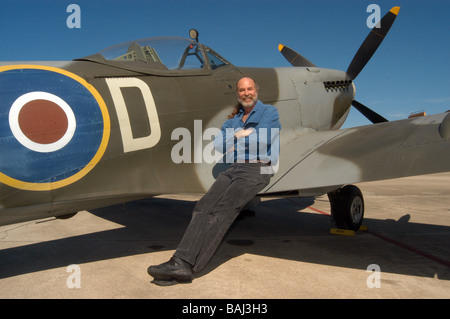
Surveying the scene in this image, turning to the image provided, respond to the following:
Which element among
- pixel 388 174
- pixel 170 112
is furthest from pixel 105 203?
pixel 388 174

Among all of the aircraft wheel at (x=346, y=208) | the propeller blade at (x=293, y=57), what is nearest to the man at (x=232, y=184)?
the aircraft wheel at (x=346, y=208)

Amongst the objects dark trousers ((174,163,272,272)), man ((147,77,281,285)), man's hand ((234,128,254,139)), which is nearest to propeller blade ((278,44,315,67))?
man ((147,77,281,285))

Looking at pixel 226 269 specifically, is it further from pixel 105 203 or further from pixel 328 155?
pixel 328 155

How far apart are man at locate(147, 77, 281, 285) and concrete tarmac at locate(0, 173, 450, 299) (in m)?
0.20

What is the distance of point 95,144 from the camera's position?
3.44 meters

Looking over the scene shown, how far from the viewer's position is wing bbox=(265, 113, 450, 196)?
340 cm

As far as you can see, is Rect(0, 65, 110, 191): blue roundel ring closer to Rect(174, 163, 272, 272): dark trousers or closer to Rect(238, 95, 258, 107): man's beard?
Rect(174, 163, 272, 272): dark trousers

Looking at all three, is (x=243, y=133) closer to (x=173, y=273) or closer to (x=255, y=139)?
(x=255, y=139)

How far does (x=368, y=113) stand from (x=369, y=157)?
448 cm

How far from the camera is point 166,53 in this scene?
4.62 m

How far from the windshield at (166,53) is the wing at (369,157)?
1716 mm

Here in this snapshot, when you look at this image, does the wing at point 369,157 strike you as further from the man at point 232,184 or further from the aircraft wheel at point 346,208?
the aircraft wheel at point 346,208

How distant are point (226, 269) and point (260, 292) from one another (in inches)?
27.5

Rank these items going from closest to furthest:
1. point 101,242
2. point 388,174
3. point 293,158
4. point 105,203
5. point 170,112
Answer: point 388,174 < point 105,203 < point 170,112 < point 293,158 < point 101,242
